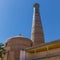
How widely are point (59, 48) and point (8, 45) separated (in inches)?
508

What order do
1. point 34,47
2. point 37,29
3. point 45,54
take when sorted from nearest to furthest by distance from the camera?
point 45,54 < point 34,47 < point 37,29

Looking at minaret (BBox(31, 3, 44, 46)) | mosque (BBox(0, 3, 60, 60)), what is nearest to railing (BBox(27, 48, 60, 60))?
mosque (BBox(0, 3, 60, 60))

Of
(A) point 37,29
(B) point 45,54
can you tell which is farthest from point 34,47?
(A) point 37,29

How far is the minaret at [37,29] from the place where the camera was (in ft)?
115

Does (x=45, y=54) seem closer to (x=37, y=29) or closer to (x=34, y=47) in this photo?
(x=34, y=47)

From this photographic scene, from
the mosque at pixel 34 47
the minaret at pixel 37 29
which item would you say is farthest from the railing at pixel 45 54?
the minaret at pixel 37 29

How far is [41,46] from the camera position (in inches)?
776

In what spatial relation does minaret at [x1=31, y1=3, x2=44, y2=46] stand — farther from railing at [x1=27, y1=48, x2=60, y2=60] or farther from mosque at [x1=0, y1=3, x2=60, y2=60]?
railing at [x1=27, y1=48, x2=60, y2=60]

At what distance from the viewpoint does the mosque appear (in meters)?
18.7

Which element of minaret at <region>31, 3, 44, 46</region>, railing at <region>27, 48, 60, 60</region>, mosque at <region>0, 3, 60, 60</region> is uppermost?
minaret at <region>31, 3, 44, 46</region>

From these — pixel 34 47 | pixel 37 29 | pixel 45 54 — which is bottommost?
pixel 45 54

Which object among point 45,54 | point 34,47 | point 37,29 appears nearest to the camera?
point 45,54

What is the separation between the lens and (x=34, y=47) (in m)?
20.4

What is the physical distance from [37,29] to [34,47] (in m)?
16.4
